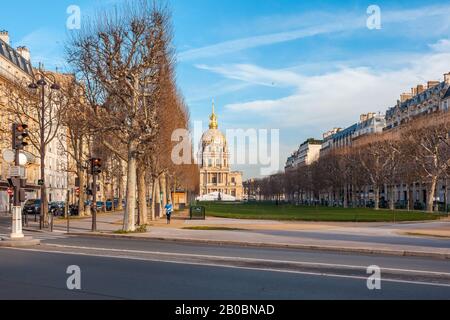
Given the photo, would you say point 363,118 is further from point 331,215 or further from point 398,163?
point 331,215

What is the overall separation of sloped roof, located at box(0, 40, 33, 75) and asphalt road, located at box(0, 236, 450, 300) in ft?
163

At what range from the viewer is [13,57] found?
67000mm

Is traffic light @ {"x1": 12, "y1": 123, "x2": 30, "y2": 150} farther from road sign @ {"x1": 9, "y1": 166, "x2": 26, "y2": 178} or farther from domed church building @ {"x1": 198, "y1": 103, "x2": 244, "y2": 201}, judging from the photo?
domed church building @ {"x1": 198, "y1": 103, "x2": 244, "y2": 201}

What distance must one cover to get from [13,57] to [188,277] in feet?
204

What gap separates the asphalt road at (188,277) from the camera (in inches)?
409

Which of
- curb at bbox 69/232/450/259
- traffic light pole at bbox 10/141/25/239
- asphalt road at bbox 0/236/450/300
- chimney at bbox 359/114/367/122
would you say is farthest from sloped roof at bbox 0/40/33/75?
chimney at bbox 359/114/367/122

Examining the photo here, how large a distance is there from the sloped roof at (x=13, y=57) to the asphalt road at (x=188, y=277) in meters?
49.8

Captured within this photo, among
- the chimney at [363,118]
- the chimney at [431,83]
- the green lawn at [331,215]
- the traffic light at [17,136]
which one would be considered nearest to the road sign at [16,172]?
the traffic light at [17,136]

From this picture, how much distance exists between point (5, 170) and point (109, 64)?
133 ft

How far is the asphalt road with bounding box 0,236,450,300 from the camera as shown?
10.4 meters

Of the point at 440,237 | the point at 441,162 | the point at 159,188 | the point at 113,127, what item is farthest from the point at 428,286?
the point at 441,162

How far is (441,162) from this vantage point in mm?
61469

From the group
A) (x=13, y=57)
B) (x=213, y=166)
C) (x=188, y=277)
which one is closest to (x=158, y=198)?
(x=13, y=57)
